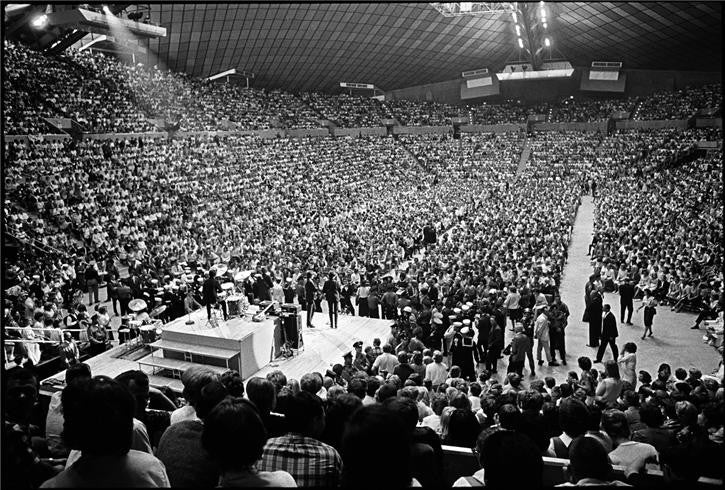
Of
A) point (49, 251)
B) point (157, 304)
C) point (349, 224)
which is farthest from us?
point (349, 224)

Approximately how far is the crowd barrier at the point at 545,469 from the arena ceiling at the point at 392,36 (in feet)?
108

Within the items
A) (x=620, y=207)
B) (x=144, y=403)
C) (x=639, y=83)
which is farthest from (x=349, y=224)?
(x=639, y=83)

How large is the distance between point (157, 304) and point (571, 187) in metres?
24.1

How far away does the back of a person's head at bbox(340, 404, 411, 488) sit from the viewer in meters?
1.98

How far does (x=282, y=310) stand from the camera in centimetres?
1097

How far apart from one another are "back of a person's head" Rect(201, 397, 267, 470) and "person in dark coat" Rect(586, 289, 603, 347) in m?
9.99

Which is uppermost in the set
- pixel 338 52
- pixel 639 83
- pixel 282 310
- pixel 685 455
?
pixel 338 52

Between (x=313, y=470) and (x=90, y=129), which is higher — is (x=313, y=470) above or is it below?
below

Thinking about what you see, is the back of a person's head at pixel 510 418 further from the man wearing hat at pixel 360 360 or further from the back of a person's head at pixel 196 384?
the man wearing hat at pixel 360 360

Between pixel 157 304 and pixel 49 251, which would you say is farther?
pixel 49 251

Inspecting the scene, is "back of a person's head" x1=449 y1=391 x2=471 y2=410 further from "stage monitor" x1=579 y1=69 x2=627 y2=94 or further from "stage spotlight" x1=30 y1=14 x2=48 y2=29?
"stage monitor" x1=579 y1=69 x2=627 y2=94

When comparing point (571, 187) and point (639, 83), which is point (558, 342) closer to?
point (571, 187)

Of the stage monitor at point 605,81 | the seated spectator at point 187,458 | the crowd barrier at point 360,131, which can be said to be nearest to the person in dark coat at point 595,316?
the seated spectator at point 187,458

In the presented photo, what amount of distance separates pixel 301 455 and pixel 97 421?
101cm
